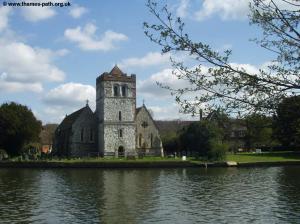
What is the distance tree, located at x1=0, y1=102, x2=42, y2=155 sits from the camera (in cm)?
7831

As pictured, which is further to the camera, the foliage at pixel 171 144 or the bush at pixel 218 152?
the foliage at pixel 171 144

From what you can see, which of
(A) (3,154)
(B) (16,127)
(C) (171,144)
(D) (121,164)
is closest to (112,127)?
(B) (16,127)

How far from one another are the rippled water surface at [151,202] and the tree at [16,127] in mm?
39834

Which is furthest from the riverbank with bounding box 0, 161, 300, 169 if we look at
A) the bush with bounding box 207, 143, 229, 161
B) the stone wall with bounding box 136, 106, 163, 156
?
the stone wall with bounding box 136, 106, 163, 156

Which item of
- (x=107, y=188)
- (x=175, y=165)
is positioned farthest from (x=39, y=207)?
(x=175, y=165)

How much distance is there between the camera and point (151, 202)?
90.9ft

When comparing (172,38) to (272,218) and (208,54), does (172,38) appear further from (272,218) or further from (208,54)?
(272,218)

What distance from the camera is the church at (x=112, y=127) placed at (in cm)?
8468

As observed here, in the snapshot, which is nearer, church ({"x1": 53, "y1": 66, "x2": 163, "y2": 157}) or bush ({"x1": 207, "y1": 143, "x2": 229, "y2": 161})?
bush ({"x1": 207, "y1": 143, "x2": 229, "y2": 161})

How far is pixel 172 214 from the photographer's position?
2333cm

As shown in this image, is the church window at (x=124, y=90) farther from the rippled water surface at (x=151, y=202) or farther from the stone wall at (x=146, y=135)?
the rippled water surface at (x=151, y=202)

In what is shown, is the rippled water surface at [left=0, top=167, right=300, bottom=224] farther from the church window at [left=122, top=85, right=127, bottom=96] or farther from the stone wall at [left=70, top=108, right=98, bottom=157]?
the church window at [left=122, top=85, right=127, bottom=96]

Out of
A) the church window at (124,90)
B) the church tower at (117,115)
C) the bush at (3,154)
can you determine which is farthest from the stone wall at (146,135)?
the bush at (3,154)

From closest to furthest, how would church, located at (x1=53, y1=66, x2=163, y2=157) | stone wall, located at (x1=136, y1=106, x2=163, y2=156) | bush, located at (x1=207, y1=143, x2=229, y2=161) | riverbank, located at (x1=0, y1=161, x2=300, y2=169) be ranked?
riverbank, located at (x1=0, y1=161, x2=300, y2=169) < bush, located at (x1=207, y1=143, x2=229, y2=161) < church, located at (x1=53, y1=66, x2=163, y2=157) < stone wall, located at (x1=136, y1=106, x2=163, y2=156)
